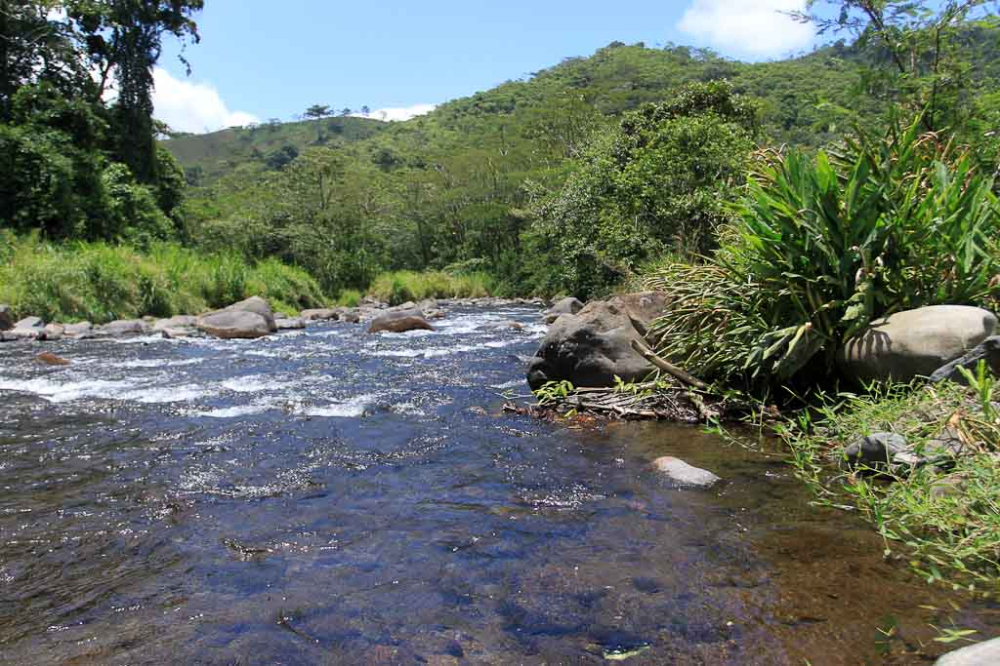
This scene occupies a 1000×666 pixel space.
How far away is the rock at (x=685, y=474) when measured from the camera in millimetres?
4812

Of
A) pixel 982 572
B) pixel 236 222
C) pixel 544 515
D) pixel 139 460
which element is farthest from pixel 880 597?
pixel 236 222

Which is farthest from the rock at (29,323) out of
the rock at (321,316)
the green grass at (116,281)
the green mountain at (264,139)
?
the green mountain at (264,139)

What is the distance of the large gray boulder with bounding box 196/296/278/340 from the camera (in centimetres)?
1579

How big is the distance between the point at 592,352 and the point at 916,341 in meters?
3.41

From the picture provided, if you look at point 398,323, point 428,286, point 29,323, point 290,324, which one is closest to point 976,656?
point 398,323

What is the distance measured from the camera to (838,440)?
492cm

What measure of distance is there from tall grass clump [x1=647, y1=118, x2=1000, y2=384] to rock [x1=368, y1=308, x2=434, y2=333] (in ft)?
38.1

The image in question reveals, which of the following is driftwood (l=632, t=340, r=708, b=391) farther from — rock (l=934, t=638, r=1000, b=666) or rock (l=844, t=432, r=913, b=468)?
rock (l=934, t=638, r=1000, b=666)

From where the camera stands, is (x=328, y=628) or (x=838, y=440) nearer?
(x=328, y=628)

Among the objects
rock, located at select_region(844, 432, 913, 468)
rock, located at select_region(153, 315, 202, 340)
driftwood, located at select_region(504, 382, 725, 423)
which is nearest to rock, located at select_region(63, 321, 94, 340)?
rock, located at select_region(153, 315, 202, 340)

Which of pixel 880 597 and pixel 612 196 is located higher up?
pixel 612 196

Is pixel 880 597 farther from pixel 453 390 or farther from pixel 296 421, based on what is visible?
pixel 453 390

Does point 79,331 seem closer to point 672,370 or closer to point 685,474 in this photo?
point 672,370

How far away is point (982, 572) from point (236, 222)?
3134 centimetres
